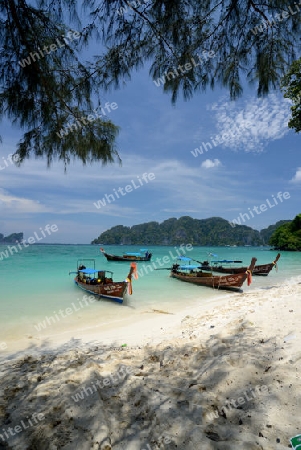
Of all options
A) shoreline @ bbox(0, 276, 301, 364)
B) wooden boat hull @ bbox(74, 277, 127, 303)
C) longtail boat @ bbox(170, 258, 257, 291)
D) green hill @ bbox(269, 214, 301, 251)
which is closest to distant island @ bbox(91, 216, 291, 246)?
green hill @ bbox(269, 214, 301, 251)

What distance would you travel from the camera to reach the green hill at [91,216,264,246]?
146 meters

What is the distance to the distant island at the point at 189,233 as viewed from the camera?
146 m

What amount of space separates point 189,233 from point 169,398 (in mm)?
144454

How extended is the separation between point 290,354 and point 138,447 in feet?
6.16

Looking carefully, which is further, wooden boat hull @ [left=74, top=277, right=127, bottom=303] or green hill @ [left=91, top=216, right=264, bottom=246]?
green hill @ [left=91, top=216, right=264, bottom=246]

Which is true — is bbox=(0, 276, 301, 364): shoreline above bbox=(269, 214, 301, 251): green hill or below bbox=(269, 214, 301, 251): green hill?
below

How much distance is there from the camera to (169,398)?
2262mm

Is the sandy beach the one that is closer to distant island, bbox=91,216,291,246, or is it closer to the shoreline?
the shoreline

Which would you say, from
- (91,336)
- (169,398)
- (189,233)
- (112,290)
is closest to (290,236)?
(112,290)

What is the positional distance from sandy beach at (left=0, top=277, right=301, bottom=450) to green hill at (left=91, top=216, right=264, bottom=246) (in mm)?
138288

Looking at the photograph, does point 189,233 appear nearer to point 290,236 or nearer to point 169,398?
point 290,236

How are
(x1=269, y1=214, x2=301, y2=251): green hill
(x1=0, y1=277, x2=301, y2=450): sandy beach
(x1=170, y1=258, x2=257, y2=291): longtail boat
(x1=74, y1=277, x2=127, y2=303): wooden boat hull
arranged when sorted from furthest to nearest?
(x1=269, y1=214, x2=301, y2=251): green hill, (x1=170, y1=258, x2=257, y2=291): longtail boat, (x1=74, y1=277, x2=127, y2=303): wooden boat hull, (x1=0, y1=277, x2=301, y2=450): sandy beach

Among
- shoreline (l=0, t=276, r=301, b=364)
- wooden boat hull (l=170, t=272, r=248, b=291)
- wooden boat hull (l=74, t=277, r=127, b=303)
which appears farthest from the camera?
wooden boat hull (l=170, t=272, r=248, b=291)

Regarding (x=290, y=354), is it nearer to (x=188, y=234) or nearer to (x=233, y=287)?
(x=233, y=287)
